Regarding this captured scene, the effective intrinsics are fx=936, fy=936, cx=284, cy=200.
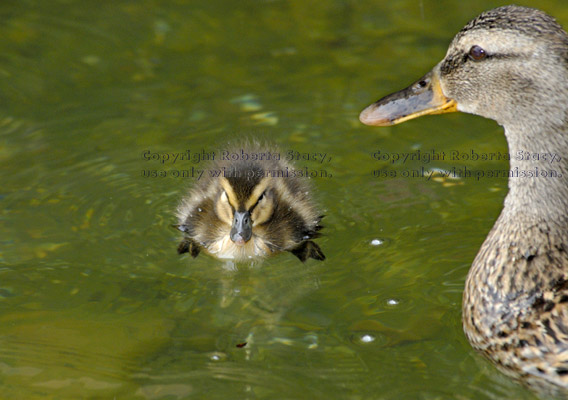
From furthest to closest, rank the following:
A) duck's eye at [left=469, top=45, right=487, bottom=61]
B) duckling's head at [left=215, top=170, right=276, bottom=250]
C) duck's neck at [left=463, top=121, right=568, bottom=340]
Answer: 1. duckling's head at [left=215, top=170, right=276, bottom=250]
2. duck's eye at [left=469, top=45, right=487, bottom=61]
3. duck's neck at [left=463, top=121, right=568, bottom=340]

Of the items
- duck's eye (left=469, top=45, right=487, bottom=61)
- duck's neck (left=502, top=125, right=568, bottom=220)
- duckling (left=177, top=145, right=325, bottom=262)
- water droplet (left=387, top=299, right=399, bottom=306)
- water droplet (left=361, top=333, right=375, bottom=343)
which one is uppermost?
duck's eye (left=469, top=45, right=487, bottom=61)

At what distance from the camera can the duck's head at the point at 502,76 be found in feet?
10.5

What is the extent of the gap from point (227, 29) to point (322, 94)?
920mm

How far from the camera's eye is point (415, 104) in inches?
142

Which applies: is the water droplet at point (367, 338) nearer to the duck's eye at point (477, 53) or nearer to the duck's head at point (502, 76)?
the duck's head at point (502, 76)

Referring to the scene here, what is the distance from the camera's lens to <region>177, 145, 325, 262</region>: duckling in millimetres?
4088

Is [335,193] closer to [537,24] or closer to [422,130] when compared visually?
[422,130]

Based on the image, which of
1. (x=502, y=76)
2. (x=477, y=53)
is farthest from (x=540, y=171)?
(x=477, y=53)

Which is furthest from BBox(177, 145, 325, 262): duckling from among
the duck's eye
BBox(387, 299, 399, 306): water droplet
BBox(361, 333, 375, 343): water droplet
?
the duck's eye

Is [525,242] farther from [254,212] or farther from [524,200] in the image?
[254,212]

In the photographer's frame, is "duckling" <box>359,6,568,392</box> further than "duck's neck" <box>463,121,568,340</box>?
No

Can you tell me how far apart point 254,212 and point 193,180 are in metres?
0.47

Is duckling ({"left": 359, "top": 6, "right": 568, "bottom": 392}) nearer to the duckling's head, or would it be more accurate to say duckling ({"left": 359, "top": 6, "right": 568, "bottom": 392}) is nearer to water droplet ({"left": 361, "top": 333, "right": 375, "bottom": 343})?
water droplet ({"left": 361, "top": 333, "right": 375, "bottom": 343})

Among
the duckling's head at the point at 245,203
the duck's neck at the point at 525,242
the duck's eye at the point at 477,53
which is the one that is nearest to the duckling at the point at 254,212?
the duckling's head at the point at 245,203
